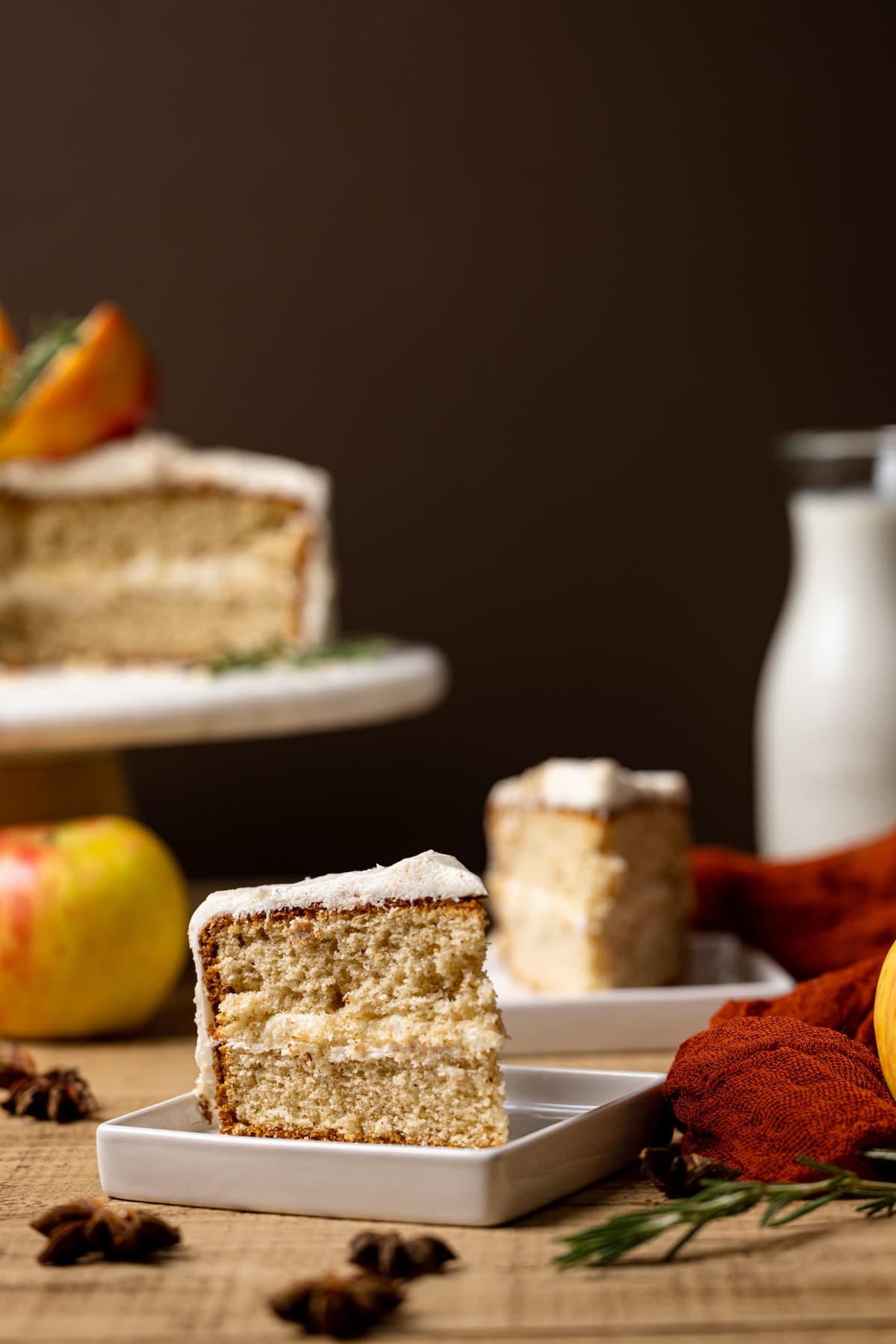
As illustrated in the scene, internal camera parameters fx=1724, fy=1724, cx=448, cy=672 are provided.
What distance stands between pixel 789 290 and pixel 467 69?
2.23 feet

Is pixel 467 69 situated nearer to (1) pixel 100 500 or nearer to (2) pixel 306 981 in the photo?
(1) pixel 100 500

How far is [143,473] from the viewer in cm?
253

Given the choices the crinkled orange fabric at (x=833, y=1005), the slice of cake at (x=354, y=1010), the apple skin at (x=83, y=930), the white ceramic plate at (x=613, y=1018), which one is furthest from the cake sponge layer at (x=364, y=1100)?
the apple skin at (x=83, y=930)

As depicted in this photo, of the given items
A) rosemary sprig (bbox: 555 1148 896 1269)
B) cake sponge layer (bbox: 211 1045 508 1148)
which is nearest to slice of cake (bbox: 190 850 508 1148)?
cake sponge layer (bbox: 211 1045 508 1148)

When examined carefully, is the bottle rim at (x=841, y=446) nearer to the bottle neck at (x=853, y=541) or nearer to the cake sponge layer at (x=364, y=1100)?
the bottle neck at (x=853, y=541)

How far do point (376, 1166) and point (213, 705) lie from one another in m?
0.85

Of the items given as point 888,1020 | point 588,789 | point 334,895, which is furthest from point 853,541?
point 334,895

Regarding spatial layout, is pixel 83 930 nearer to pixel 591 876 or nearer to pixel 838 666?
pixel 591 876

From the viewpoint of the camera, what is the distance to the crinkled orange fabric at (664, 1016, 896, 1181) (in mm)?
1037

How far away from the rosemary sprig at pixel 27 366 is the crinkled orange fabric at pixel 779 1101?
1465 millimetres

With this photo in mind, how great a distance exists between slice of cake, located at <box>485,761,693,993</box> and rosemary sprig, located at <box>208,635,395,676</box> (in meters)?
0.45

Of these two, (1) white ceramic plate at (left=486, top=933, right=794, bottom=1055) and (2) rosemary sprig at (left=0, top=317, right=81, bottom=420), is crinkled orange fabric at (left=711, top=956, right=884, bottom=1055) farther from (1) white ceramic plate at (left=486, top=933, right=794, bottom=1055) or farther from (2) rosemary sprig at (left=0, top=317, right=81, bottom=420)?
(2) rosemary sprig at (left=0, top=317, right=81, bottom=420)

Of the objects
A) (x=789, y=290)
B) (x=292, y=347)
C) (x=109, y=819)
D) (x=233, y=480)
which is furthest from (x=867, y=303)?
(x=109, y=819)

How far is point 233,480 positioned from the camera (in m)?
2.53
